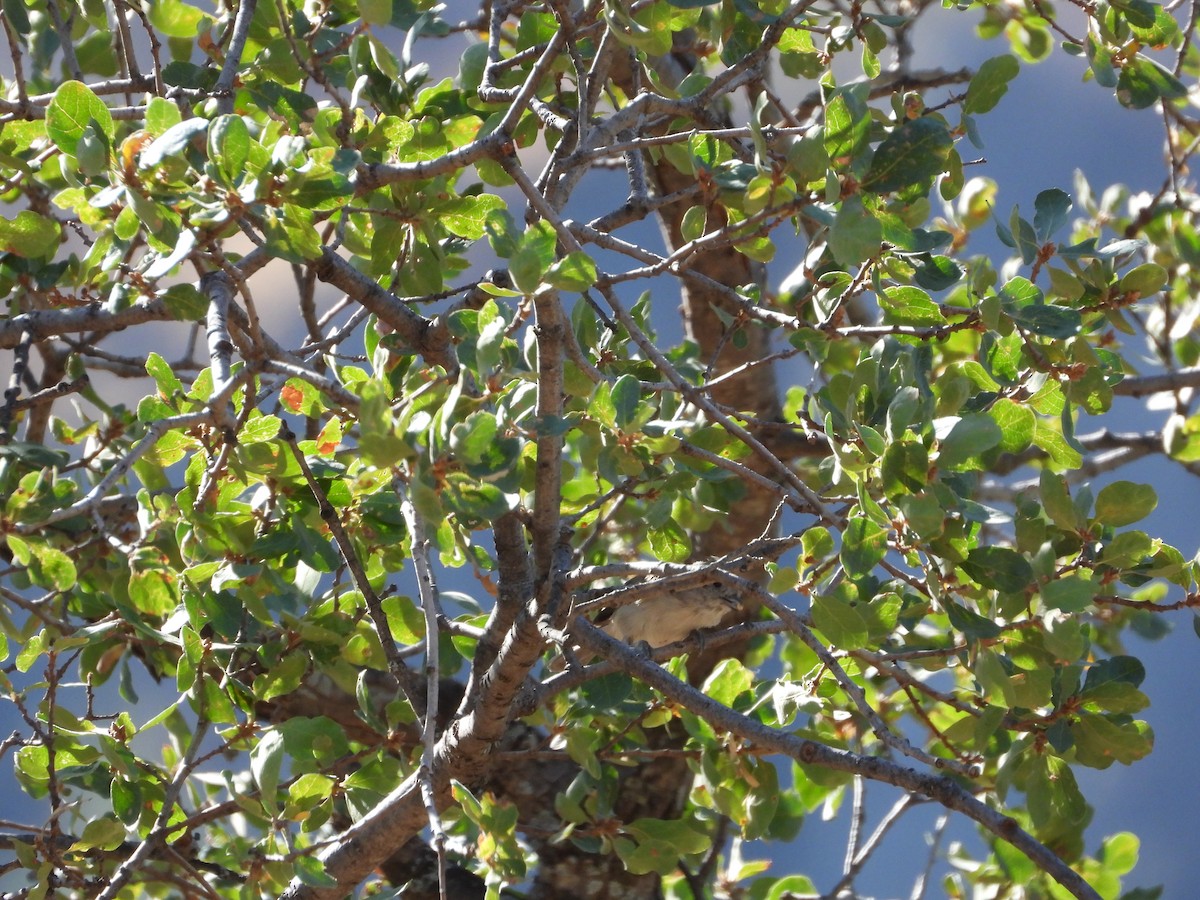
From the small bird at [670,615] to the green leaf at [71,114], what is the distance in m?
1.37

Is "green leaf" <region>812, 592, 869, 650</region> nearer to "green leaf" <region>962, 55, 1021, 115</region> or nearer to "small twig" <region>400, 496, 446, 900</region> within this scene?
"small twig" <region>400, 496, 446, 900</region>

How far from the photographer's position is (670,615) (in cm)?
227

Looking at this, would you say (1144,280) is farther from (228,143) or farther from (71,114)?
(71,114)

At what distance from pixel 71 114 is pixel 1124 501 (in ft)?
3.41

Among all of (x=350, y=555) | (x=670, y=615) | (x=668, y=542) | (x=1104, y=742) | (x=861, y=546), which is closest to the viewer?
(x=861, y=546)

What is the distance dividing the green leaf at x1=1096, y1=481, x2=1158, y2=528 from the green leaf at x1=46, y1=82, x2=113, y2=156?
98cm

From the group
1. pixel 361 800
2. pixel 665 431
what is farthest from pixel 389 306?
pixel 361 800

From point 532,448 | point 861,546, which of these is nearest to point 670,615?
point 532,448

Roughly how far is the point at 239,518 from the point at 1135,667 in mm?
958

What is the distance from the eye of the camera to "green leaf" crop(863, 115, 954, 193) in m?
0.99

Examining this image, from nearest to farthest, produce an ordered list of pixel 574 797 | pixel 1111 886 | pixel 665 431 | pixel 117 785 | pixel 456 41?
1. pixel 665 431
2. pixel 117 785
3. pixel 574 797
4. pixel 1111 886
5. pixel 456 41

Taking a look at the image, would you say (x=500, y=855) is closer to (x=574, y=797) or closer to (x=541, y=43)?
(x=574, y=797)

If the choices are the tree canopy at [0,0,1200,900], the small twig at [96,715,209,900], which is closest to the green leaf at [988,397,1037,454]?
the tree canopy at [0,0,1200,900]

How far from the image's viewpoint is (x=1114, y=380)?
1.18 metres
